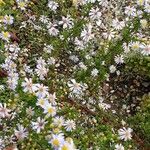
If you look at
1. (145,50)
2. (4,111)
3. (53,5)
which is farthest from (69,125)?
(53,5)

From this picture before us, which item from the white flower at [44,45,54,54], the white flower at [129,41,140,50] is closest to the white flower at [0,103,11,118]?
the white flower at [44,45,54,54]

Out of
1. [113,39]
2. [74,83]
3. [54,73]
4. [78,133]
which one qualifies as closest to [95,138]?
[78,133]

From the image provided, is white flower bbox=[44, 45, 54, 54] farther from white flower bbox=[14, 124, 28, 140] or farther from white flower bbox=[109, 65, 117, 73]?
white flower bbox=[14, 124, 28, 140]

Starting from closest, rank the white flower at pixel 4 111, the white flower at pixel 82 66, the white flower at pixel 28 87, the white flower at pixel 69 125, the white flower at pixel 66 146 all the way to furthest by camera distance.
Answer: the white flower at pixel 66 146, the white flower at pixel 4 111, the white flower at pixel 28 87, the white flower at pixel 69 125, the white flower at pixel 82 66

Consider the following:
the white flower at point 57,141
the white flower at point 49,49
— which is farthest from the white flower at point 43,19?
the white flower at point 57,141

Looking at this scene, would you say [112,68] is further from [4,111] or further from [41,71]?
[4,111]

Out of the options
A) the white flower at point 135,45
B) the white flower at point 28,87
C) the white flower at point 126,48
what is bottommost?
the white flower at point 28,87

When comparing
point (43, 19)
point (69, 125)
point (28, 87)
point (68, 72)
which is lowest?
point (69, 125)

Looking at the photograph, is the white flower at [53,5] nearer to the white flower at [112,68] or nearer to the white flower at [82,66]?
the white flower at [82,66]

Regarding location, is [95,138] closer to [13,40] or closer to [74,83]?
[74,83]

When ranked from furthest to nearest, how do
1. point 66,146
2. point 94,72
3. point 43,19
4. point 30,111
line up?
point 43,19
point 94,72
point 30,111
point 66,146

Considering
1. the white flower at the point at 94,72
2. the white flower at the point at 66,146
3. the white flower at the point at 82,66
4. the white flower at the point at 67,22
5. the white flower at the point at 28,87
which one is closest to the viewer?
the white flower at the point at 66,146
